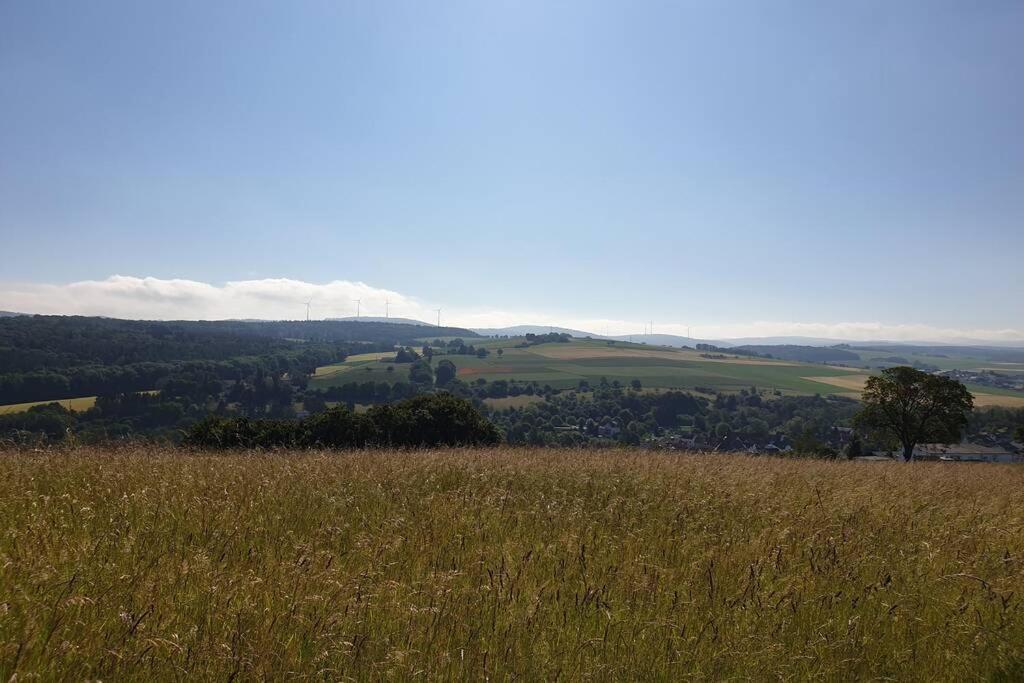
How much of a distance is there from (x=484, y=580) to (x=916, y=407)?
45.0 metres

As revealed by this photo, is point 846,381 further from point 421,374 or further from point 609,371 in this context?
point 421,374

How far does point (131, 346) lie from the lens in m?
136

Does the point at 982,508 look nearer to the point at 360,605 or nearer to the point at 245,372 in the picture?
the point at 360,605

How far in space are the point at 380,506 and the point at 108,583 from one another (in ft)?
9.69

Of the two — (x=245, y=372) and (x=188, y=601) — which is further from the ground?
(x=188, y=601)

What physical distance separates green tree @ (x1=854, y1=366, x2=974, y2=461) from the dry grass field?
36.9 meters

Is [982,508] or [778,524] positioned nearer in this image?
[778,524]

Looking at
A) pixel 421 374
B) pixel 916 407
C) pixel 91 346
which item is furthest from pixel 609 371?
pixel 91 346

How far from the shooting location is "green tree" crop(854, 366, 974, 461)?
36.2 metres

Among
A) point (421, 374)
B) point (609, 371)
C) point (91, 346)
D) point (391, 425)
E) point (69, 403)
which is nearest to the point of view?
point (391, 425)

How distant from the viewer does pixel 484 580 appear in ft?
13.6

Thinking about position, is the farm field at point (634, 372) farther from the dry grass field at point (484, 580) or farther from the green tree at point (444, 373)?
the dry grass field at point (484, 580)

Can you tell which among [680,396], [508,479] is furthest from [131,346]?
[508,479]

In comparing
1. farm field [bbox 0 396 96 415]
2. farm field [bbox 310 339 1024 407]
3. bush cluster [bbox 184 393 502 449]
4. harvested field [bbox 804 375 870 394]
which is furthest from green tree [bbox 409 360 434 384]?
harvested field [bbox 804 375 870 394]
